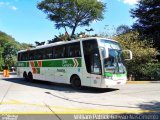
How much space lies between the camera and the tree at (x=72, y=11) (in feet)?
176

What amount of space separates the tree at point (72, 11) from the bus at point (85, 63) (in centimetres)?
3068

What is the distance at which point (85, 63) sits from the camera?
712 inches

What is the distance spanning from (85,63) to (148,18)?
117 feet

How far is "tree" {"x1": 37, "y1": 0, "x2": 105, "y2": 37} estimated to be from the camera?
2110 inches

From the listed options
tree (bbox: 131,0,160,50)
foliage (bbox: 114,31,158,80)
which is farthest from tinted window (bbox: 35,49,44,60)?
tree (bbox: 131,0,160,50)

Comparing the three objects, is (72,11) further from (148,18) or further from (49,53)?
(49,53)

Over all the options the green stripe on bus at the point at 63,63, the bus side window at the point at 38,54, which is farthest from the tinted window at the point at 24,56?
the green stripe on bus at the point at 63,63

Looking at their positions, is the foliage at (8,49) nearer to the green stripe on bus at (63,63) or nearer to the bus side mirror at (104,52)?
the green stripe on bus at (63,63)

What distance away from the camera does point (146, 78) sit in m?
25.6

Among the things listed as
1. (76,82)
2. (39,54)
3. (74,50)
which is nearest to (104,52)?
(74,50)

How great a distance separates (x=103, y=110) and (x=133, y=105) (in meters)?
1.78

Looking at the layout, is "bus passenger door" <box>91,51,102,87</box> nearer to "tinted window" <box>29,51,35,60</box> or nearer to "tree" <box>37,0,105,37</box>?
"tinted window" <box>29,51,35,60</box>

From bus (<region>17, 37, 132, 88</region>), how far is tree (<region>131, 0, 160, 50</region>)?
2971 centimetres

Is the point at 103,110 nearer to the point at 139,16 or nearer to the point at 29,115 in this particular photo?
the point at 29,115
